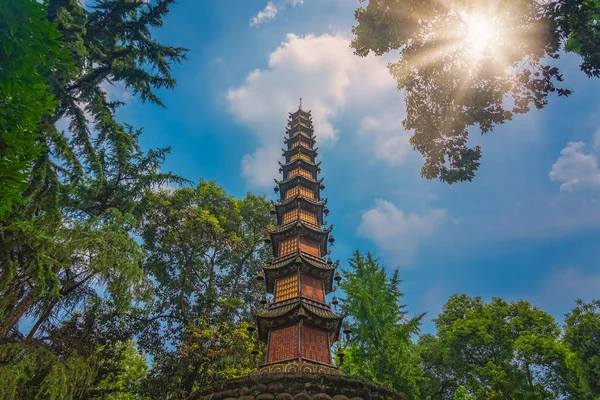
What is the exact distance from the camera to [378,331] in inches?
584

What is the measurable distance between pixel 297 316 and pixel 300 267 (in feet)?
8.95

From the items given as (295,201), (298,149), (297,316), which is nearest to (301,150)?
(298,149)

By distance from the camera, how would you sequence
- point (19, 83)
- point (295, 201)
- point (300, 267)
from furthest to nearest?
point (295, 201), point (300, 267), point (19, 83)

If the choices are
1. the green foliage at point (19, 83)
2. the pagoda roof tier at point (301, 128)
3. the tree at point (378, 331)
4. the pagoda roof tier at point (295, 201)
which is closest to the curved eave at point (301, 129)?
the pagoda roof tier at point (301, 128)

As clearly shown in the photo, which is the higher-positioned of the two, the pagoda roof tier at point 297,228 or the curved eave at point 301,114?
the curved eave at point 301,114

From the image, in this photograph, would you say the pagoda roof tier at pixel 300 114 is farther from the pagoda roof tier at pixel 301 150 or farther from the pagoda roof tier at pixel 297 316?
the pagoda roof tier at pixel 297 316

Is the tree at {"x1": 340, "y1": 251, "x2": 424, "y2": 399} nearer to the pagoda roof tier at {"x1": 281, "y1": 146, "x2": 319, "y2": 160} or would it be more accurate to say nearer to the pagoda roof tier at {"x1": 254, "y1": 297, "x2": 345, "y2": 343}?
the pagoda roof tier at {"x1": 254, "y1": 297, "x2": 345, "y2": 343}

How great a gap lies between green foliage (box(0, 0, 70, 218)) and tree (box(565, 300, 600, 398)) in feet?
66.9

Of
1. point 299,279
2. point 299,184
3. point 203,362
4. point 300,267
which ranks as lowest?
point 203,362

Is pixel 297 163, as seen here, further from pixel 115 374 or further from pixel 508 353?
pixel 508 353

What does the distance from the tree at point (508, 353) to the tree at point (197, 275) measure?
44.3 feet

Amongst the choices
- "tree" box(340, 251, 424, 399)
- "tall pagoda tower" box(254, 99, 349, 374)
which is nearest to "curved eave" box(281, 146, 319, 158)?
"tall pagoda tower" box(254, 99, 349, 374)

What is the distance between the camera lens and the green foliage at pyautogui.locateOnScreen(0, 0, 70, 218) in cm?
377

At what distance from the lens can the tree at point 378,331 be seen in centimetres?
1380
